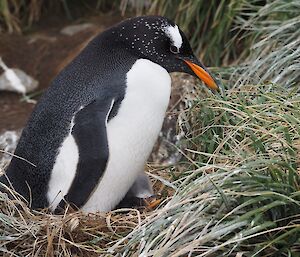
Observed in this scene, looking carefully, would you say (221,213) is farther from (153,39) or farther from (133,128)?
(153,39)

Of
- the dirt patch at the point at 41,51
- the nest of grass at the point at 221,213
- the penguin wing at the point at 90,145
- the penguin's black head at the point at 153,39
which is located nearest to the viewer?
the nest of grass at the point at 221,213

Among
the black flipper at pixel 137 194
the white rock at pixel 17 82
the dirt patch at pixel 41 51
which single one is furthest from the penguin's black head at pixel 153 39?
the white rock at pixel 17 82

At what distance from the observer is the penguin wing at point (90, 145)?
3.00 m

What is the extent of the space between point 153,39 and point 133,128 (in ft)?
1.20

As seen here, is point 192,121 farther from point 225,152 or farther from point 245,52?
point 245,52

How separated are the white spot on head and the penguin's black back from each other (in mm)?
166

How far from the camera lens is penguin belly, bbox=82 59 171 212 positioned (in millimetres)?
3066

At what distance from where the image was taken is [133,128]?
3.08m

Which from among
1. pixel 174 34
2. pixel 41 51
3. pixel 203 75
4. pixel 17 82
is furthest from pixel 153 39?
pixel 41 51

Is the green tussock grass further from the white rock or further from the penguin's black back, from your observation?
the white rock

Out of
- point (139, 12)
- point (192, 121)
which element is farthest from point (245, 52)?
point (192, 121)

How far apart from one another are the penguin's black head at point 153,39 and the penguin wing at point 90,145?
285mm

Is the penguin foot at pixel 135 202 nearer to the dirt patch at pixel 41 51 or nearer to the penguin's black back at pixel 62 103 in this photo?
the penguin's black back at pixel 62 103

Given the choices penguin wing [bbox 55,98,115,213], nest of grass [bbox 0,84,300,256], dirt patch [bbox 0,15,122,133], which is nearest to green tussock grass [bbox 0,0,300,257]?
nest of grass [bbox 0,84,300,256]
